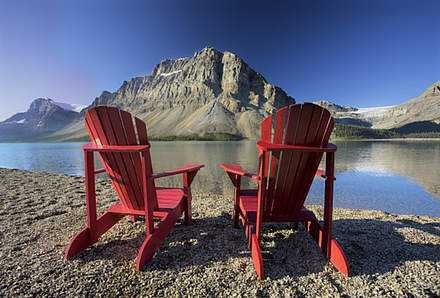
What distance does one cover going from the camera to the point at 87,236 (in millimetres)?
4582

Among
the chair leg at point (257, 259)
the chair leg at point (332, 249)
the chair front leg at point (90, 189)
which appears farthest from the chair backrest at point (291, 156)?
the chair front leg at point (90, 189)

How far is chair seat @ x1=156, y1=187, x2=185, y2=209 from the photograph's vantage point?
524cm

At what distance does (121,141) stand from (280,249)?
3126 millimetres

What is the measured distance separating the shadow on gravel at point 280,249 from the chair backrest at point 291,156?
2.22 ft

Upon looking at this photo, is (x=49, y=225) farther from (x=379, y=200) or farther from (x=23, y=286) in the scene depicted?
(x=379, y=200)

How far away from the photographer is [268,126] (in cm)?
418

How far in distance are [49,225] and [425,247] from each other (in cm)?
719

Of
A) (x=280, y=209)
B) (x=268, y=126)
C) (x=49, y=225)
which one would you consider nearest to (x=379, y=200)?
(x=280, y=209)

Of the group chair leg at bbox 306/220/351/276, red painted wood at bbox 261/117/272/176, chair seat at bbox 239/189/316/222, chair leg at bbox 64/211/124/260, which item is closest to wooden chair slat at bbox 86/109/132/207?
chair leg at bbox 64/211/124/260

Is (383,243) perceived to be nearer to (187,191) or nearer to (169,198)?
(187,191)

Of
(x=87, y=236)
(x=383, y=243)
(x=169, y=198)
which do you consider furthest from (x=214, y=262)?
(x=383, y=243)

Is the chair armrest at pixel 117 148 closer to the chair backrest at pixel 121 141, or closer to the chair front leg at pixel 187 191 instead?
the chair backrest at pixel 121 141

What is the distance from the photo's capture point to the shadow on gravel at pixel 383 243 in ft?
13.7

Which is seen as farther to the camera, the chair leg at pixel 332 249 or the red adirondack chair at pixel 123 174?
the red adirondack chair at pixel 123 174
